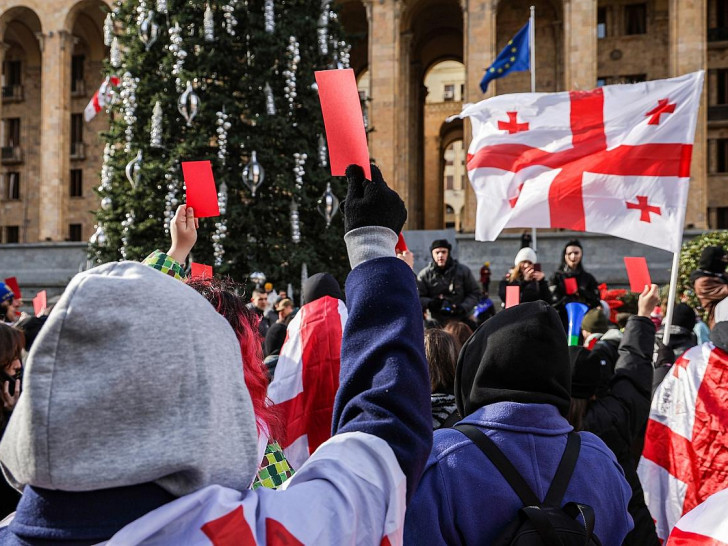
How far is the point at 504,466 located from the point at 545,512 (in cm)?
15

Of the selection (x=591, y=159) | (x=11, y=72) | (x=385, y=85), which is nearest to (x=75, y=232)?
(x=11, y=72)

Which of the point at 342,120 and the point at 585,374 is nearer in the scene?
the point at 342,120

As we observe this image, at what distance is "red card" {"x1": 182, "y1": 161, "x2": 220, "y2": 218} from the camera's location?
10.5 feet

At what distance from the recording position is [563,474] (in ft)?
5.94

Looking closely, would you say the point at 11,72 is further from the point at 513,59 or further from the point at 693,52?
the point at 693,52

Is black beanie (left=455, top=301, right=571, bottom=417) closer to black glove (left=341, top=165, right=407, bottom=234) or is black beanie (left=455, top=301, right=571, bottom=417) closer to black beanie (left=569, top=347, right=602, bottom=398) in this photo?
black glove (left=341, top=165, right=407, bottom=234)

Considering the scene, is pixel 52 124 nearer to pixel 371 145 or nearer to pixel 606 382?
pixel 371 145

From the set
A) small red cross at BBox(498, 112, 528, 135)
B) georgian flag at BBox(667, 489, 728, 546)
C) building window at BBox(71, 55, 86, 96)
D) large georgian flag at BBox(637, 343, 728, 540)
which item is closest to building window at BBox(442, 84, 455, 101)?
building window at BBox(71, 55, 86, 96)

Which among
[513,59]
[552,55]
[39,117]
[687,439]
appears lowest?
[687,439]

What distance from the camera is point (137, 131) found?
14.0 metres

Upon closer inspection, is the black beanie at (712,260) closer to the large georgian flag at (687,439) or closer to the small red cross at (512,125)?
the large georgian flag at (687,439)

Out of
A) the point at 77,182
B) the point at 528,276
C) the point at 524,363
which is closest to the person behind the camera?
the point at 524,363

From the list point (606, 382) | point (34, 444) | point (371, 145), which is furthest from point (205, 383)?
point (371, 145)

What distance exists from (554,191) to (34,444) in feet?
17.2
